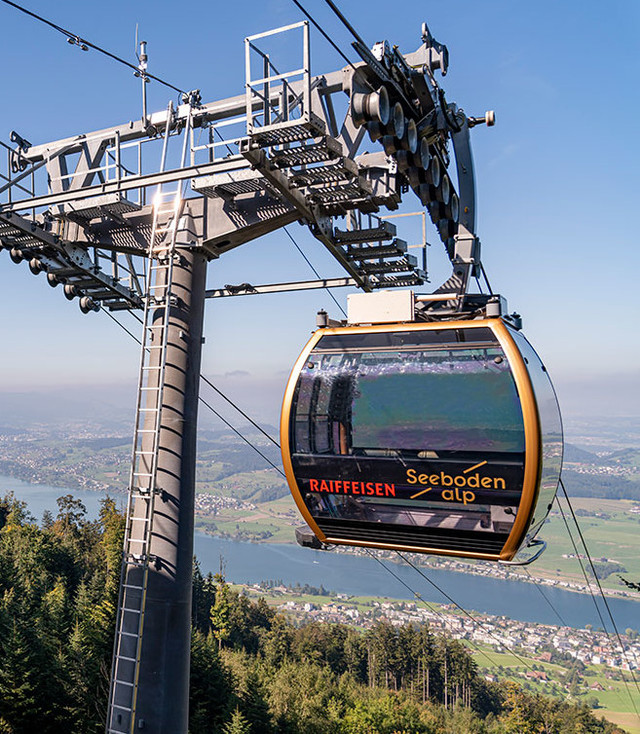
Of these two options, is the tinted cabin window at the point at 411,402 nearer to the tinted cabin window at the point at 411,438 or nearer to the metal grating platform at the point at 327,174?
the tinted cabin window at the point at 411,438

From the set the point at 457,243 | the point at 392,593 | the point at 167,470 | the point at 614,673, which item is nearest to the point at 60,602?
the point at 167,470

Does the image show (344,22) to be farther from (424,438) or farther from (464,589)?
(464,589)

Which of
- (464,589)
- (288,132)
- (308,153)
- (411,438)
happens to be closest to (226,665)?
(411,438)

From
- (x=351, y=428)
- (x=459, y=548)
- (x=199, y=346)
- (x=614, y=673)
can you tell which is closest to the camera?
(x=459, y=548)

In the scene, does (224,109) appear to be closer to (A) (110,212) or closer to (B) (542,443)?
(A) (110,212)

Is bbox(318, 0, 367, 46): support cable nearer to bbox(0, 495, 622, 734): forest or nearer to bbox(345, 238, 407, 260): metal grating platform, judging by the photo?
bbox(345, 238, 407, 260): metal grating platform

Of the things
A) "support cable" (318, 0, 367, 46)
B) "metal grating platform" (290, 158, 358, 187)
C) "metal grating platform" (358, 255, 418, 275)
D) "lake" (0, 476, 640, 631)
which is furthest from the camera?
"lake" (0, 476, 640, 631)

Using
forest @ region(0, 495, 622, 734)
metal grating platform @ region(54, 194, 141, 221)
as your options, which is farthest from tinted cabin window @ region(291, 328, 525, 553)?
forest @ region(0, 495, 622, 734)
